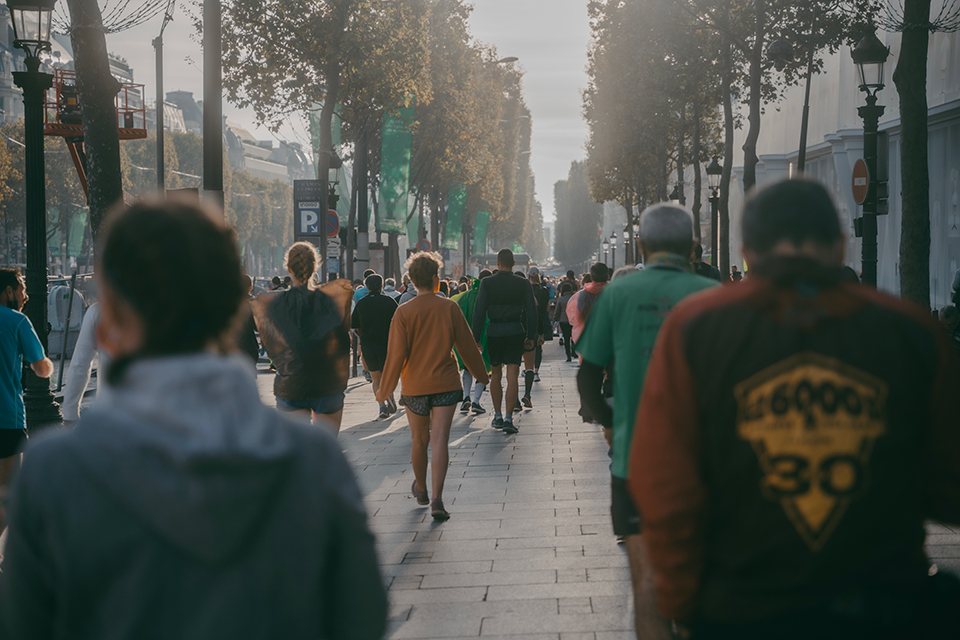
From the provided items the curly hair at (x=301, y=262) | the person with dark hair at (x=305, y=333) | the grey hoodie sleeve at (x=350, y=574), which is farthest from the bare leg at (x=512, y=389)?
the grey hoodie sleeve at (x=350, y=574)

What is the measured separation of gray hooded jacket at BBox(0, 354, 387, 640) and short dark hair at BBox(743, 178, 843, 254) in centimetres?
109

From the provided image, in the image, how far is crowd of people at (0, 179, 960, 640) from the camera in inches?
67.2

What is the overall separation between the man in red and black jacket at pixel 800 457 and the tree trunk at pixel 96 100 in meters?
8.99

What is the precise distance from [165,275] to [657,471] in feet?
3.48

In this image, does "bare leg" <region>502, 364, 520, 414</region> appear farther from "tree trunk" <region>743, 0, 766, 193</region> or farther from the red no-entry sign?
"tree trunk" <region>743, 0, 766, 193</region>

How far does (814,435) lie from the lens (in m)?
2.15

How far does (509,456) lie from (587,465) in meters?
0.90

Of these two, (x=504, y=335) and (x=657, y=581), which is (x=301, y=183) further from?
(x=657, y=581)

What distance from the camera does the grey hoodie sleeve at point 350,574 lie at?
1.91m

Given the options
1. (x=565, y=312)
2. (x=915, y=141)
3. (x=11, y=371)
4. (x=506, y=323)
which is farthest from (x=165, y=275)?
(x=565, y=312)

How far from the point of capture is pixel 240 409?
1.74 metres

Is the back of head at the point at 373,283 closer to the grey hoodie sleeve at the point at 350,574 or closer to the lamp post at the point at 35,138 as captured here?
the lamp post at the point at 35,138

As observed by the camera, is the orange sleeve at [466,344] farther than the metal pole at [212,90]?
No

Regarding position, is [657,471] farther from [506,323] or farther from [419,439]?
[506,323]
